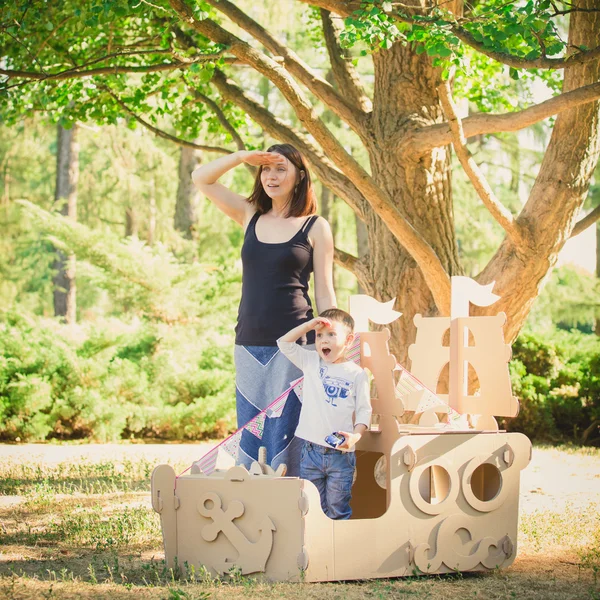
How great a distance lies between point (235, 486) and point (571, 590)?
4.74ft

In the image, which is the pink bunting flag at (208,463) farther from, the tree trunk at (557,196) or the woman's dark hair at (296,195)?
the tree trunk at (557,196)

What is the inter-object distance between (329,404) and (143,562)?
1.20 metres

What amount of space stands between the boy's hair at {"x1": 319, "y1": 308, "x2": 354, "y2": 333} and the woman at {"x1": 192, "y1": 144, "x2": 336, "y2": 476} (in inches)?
3.7

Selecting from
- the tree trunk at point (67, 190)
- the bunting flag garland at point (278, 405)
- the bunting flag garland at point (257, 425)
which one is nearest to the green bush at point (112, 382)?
the bunting flag garland at point (257, 425)

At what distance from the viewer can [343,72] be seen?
282 inches

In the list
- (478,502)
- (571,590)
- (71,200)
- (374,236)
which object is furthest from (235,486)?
(71,200)

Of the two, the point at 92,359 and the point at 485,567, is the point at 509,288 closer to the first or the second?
the point at 485,567

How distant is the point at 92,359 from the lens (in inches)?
373

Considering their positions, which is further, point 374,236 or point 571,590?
point 374,236

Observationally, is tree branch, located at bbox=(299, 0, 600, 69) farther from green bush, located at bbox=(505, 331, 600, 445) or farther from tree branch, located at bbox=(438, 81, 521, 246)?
green bush, located at bbox=(505, 331, 600, 445)

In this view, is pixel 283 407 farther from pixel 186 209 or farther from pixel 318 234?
pixel 186 209

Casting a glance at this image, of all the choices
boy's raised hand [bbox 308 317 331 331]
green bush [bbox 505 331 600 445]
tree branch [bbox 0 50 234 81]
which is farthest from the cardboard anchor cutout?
green bush [bbox 505 331 600 445]

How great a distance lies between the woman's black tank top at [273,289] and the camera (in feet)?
11.5

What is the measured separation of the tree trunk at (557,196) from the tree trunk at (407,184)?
0.56 meters
